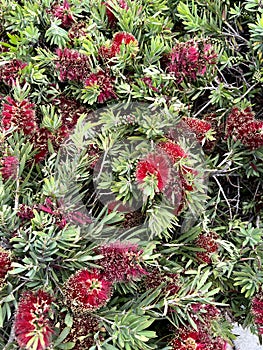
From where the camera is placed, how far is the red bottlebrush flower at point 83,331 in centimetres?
80

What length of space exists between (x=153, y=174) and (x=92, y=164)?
0.15 meters

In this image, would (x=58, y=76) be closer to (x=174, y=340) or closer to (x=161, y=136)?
(x=161, y=136)

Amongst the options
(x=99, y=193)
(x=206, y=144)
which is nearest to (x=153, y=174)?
(x=99, y=193)

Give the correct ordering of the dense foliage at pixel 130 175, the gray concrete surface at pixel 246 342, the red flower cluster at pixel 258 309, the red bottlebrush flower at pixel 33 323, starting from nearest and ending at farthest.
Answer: the red bottlebrush flower at pixel 33 323, the dense foliage at pixel 130 175, the red flower cluster at pixel 258 309, the gray concrete surface at pixel 246 342

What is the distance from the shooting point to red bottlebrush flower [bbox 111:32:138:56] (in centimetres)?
107

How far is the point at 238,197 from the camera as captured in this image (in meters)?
1.14

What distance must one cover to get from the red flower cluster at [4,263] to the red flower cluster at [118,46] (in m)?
0.52

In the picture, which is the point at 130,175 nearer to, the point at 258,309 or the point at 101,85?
the point at 101,85

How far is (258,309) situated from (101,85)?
594mm

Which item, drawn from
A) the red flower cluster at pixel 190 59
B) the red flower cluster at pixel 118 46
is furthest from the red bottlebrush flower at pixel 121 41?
the red flower cluster at pixel 190 59

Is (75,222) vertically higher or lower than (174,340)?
higher

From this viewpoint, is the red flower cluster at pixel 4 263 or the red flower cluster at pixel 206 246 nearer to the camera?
the red flower cluster at pixel 4 263

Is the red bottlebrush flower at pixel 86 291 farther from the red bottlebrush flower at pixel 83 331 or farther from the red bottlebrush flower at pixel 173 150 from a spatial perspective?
the red bottlebrush flower at pixel 173 150

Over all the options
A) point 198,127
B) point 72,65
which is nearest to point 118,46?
point 72,65
